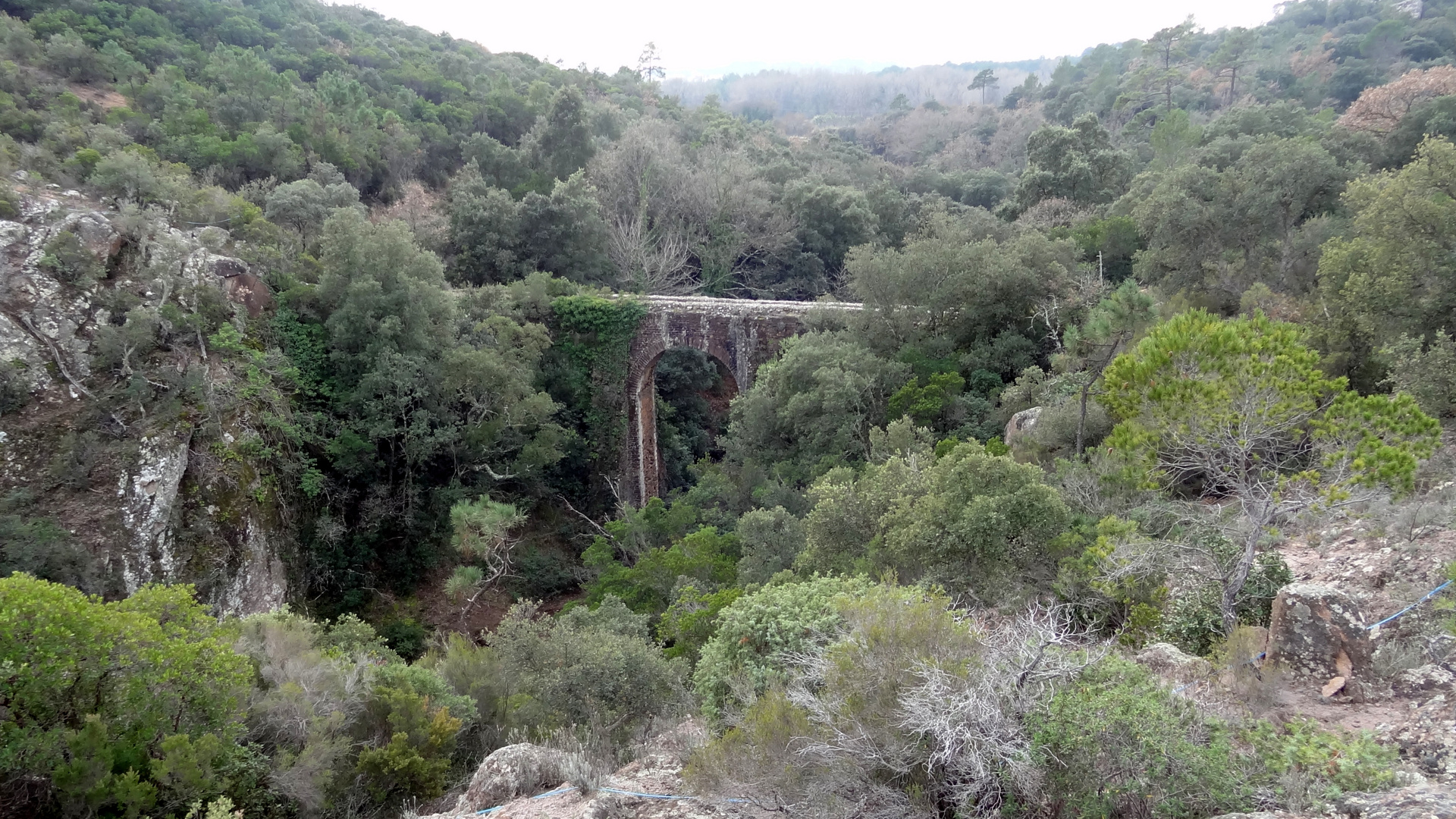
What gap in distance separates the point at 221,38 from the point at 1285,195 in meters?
37.3

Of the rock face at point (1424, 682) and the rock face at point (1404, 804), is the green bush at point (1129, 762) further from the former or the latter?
the rock face at point (1424, 682)

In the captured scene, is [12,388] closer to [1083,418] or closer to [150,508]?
[150,508]

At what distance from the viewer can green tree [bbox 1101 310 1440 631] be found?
6.29m

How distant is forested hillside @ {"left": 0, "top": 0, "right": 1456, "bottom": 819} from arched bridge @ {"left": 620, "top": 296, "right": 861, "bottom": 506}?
69 centimetres

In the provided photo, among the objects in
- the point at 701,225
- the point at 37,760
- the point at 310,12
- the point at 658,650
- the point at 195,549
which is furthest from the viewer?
the point at 310,12

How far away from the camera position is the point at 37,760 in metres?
5.58

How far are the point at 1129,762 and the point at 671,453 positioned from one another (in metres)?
20.2

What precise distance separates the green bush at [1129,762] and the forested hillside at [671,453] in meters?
0.03

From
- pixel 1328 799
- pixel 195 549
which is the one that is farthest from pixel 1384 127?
pixel 195 549

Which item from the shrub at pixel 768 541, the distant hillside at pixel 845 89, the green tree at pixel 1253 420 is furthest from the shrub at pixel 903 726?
the distant hillside at pixel 845 89

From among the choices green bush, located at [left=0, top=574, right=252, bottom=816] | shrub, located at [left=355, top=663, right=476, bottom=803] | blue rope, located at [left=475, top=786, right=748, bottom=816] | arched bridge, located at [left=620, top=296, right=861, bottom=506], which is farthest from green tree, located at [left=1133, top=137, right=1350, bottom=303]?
green bush, located at [left=0, top=574, right=252, bottom=816]

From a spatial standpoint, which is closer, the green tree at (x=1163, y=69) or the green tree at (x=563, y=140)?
the green tree at (x=563, y=140)

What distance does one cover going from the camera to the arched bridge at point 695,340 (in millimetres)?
21359

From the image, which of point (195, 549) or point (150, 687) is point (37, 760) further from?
point (195, 549)
